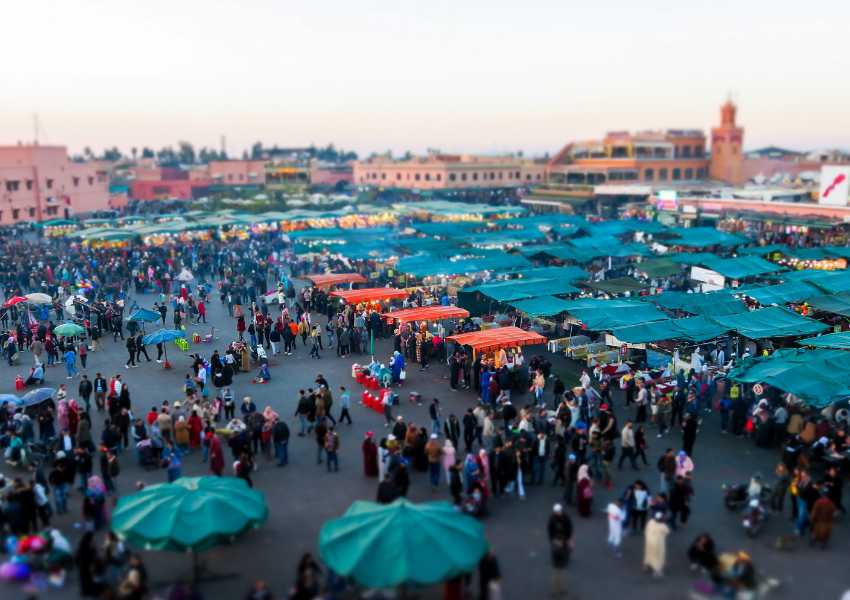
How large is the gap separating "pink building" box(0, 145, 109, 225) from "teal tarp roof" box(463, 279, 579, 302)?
148ft

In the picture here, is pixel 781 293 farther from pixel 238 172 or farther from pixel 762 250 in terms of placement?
pixel 238 172

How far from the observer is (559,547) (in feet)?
28.9

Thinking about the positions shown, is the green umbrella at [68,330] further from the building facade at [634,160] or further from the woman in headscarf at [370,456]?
the building facade at [634,160]

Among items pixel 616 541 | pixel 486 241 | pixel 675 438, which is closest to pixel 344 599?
pixel 616 541

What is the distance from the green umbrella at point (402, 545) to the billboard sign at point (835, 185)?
41667mm

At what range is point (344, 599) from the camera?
8.82m

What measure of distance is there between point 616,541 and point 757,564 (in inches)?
69.1

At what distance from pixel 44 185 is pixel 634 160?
165 feet

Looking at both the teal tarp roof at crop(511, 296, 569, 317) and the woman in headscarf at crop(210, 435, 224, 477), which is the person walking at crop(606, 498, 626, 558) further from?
the teal tarp roof at crop(511, 296, 569, 317)

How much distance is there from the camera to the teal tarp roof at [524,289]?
22.1m

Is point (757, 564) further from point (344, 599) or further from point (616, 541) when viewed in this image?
point (344, 599)

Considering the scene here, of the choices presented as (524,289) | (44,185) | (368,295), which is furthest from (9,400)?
(44,185)

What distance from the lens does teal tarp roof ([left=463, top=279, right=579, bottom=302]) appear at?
2206 centimetres

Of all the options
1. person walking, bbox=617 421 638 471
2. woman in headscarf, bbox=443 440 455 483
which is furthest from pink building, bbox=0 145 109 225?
person walking, bbox=617 421 638 471
